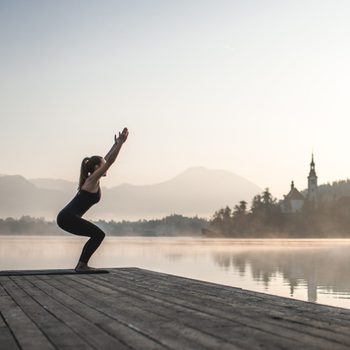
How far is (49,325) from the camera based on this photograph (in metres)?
4.78

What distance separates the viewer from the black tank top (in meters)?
10.5

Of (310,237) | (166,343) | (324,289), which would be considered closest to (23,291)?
(166,343)

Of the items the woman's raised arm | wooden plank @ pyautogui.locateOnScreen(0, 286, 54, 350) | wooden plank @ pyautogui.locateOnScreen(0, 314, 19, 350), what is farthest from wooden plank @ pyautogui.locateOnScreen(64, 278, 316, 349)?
the woman's raised arm

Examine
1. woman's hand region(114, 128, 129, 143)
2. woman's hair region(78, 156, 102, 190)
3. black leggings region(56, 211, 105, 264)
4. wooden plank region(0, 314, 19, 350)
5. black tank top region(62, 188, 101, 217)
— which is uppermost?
woman's hand region(114, 128, 129, 143)

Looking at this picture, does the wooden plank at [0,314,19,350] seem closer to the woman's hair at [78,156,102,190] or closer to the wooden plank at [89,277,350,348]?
the wooden plank at [89,277,350,348]

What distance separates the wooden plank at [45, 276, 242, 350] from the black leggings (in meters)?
3.24

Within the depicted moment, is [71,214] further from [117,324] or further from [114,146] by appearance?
[117,324]

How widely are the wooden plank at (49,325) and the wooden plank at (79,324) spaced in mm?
52

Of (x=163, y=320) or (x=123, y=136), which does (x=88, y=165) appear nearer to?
(x=123, y=136)

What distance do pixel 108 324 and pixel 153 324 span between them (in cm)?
37

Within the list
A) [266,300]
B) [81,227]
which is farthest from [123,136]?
[266,300]

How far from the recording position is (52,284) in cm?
892

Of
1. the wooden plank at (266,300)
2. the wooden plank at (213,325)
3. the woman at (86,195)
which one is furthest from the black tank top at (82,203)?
the wooden plank at (213,325)

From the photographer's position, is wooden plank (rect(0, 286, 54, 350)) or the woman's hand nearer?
wooden plank (rect(0, 286, 54, 350))
